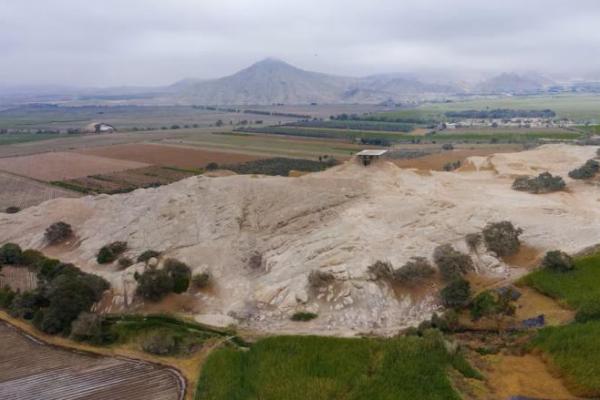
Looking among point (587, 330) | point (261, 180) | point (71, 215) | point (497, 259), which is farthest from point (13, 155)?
point (587, 330)

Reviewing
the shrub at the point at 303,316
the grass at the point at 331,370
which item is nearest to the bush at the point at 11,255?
the grass at the point at 331,370

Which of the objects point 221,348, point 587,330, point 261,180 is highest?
point 261,180

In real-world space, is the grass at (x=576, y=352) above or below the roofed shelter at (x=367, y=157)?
below

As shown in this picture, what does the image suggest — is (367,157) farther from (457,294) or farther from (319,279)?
(457,294)

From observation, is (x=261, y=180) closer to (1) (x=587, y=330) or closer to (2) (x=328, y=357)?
(2) (x=328, y=357)

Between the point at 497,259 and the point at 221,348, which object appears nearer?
the point at 221,348

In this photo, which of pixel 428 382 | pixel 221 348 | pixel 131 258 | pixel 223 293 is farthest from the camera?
pixel 131 258

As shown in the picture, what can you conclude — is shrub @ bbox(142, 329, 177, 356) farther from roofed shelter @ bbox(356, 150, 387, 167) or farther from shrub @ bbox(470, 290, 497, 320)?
roofed shelter @ bbox(356, 150, 387, 167)

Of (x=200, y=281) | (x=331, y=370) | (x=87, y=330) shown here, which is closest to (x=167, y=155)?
(x=200, y=281)

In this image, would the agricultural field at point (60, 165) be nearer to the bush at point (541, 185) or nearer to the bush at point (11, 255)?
the bush at point (11, 255)
